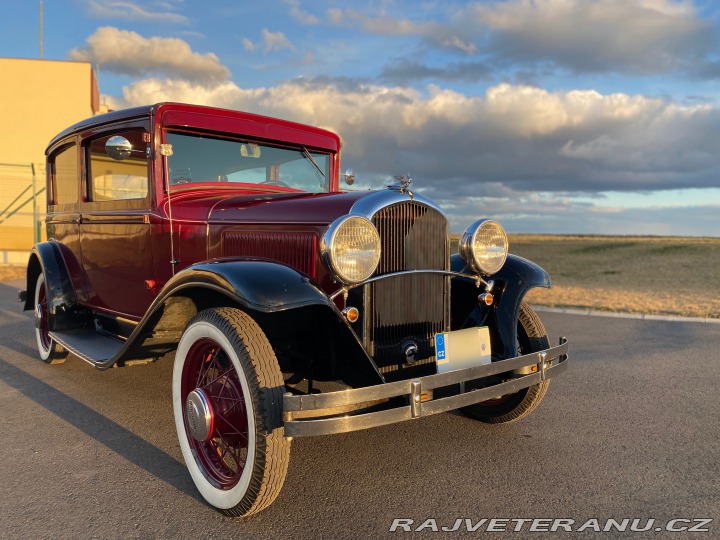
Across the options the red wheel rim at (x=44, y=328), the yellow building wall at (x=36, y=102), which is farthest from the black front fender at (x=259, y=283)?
the yellow building wall at (x=36, y=102)

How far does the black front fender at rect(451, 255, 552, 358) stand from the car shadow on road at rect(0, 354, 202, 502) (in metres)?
1.76

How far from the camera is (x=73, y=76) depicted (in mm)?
17562

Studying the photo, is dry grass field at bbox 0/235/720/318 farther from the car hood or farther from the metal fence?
the metal fence

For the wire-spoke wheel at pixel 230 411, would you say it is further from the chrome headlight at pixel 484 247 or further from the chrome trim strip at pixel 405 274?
the chrome headlight at pixel 484 247

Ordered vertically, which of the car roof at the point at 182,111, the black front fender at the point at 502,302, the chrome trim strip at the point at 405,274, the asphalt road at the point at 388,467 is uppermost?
the car roof at the point at 182,111

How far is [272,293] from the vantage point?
2408 millimetres

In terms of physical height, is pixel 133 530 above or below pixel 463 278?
below

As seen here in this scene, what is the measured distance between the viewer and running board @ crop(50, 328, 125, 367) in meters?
3.67

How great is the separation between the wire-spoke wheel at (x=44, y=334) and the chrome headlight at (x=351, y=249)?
10.9 feet

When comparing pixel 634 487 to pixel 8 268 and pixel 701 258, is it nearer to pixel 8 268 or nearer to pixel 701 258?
pixel 8 268

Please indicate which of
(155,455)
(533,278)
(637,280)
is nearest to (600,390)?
(533,278)

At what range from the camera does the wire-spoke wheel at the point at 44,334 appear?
4855 millimetres

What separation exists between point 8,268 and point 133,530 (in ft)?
42.6

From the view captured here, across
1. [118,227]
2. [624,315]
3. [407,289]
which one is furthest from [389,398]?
[624,315]
